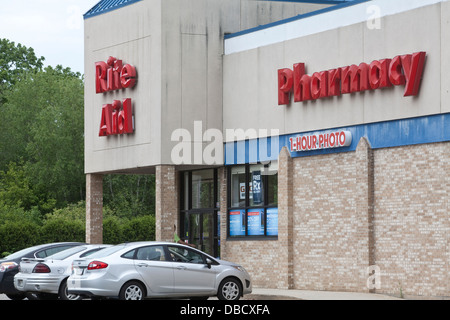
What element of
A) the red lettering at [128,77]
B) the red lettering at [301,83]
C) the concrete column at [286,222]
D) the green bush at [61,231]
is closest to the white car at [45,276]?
the concrete column at [286,222]

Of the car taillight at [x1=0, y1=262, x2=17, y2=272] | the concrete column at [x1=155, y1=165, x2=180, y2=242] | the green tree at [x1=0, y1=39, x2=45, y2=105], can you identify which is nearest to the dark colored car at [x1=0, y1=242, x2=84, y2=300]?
the car taillight at [x1=0, y1=262, x2=17, y2=272]

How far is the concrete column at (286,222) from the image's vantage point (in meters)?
30.2

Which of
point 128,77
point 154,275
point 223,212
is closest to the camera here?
point 154,275

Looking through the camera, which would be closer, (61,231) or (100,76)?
(100,76)

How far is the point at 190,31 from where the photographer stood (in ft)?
110

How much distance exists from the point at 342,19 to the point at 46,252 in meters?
10.9

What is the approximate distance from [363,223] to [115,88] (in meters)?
11.8

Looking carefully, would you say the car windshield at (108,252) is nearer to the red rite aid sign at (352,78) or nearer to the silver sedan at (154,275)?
the silver sedan at (154,275)

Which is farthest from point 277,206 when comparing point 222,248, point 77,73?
point 77,73

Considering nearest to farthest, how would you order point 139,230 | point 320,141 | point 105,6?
point 320,141 < point 105,6 < point 139,230

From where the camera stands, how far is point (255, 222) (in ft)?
106

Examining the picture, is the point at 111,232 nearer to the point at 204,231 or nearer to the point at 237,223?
the point at 204,231

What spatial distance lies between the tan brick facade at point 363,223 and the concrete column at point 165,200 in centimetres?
331

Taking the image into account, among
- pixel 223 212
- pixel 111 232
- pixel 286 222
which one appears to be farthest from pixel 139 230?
pixel 286 222
